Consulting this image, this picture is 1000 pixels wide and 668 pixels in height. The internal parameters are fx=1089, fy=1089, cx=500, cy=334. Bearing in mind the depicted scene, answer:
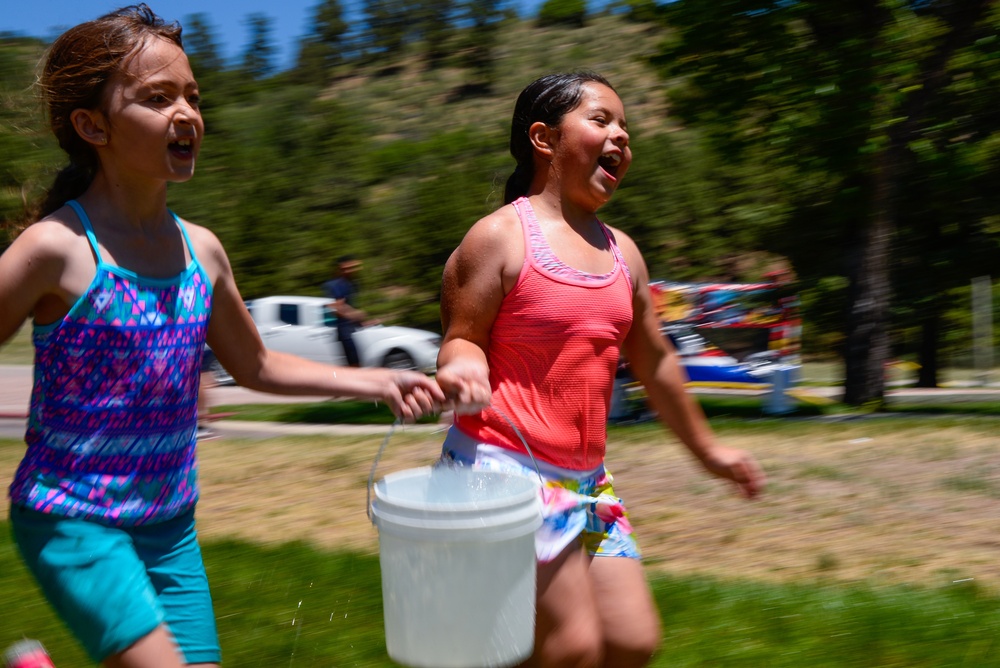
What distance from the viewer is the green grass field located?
3641mm

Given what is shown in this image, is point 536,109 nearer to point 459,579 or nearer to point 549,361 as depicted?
point 549,361

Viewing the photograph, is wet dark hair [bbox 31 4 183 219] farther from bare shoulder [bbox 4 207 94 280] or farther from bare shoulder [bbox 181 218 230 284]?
bare shoulder [bbox 181 218 230 284]

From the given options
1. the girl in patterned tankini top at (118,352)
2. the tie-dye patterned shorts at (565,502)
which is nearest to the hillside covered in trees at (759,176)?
the girl in patterned tankini top at (118,352)

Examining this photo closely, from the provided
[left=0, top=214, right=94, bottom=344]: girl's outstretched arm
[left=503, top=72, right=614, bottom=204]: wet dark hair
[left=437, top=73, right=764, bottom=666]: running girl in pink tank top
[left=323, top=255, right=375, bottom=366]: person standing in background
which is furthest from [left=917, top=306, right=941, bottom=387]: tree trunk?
[left=0, top=214, right=94, bottom=344]: girl's outstretched arm

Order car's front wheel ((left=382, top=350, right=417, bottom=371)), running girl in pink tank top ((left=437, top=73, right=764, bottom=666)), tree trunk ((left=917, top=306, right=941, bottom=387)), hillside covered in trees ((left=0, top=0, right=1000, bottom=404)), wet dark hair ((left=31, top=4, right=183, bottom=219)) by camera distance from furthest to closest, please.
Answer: car's front wheel ((left=382, top=350, right=417, bottom=371)), tree trunk ((left=917, top=306, right=941, bottom=387)), hillside covered in trees ((left=0, top=0, right=1000, bottom=404)), running girl in pink tank top ((left=437, top=73, right=764, bottom=666)), wet dark hair ((left=31, top=4, right=183, bottom=219))

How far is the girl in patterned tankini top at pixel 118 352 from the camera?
2.12 m

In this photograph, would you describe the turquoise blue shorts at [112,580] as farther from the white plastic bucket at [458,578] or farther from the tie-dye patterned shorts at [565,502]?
the tie-dye patterned shorts at [565,502]

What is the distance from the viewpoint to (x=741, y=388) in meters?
14.5

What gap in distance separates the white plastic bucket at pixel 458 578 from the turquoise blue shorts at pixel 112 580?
17.5 inches

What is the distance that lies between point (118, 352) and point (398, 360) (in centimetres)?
1351

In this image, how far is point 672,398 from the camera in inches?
119

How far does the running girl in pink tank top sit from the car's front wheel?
1283cm

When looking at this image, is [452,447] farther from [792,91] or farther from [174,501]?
[792,91]

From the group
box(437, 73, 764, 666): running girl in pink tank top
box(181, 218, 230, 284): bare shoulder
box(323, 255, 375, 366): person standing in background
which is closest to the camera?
box(181, 218, 230, 284): bare shoulder
